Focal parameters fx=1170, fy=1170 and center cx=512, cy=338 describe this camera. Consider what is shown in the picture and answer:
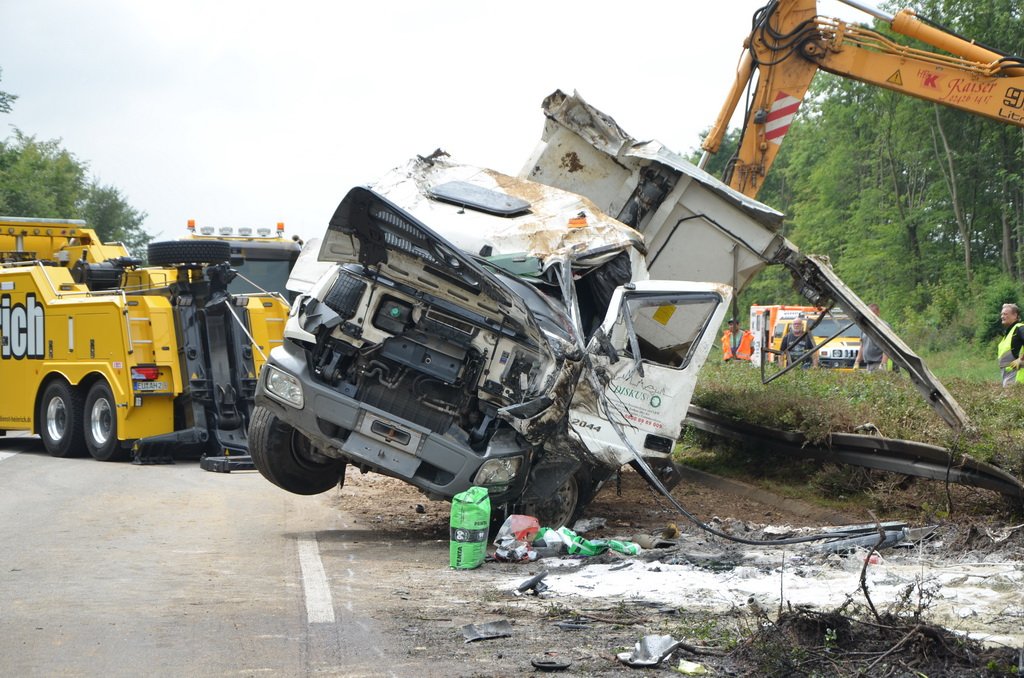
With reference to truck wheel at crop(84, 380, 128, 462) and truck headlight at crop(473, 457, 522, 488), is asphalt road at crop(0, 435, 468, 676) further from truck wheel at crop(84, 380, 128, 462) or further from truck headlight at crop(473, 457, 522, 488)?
truck wheel at crop(84, 380, 128, 462)

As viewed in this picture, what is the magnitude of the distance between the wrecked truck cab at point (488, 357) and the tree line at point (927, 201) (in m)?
23.3

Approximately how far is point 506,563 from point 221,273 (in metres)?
7.34

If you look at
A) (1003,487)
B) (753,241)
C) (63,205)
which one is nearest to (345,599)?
(1003,487)

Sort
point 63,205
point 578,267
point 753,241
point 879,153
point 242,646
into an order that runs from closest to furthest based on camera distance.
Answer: point 242,646 < point 578,267 < point 753,241 < point 879,153 < point 63,205

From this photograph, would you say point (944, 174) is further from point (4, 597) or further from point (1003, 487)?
point (4, 597)

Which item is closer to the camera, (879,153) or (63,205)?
(879,153)

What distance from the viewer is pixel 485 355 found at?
8164 mm

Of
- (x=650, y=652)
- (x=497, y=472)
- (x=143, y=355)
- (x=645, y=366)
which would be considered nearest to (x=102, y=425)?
(x=143, y=355)

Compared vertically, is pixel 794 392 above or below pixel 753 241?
below

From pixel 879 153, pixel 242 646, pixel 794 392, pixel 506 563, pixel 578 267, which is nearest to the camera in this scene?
pixel 242 646

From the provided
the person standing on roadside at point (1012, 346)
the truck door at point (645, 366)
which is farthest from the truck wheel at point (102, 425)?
the person standing on roadside at point (1012, 346)

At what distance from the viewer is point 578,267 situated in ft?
29.3

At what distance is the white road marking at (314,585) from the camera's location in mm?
5949

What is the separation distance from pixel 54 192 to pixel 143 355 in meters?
51.1
